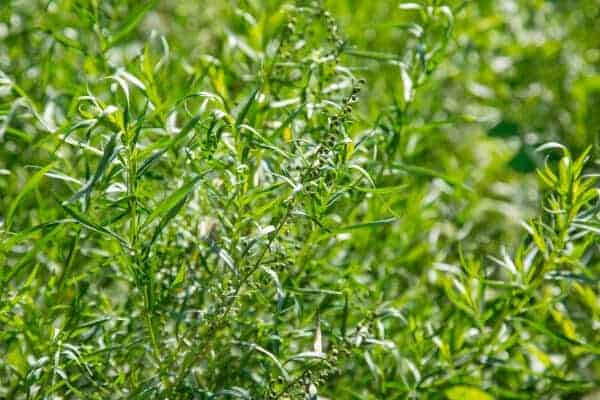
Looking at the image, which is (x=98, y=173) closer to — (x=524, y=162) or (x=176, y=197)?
(x=176, y=197)

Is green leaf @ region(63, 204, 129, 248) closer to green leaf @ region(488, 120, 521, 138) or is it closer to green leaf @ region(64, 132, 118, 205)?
green leaf @ region(64, 132, 118, 205)

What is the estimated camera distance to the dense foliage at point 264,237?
1.33 meters

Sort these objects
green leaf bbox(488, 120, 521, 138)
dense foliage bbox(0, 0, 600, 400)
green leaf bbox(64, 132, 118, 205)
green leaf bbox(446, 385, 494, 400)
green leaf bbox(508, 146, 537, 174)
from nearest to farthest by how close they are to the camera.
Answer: green leaf bbox(64, 132, 118, 205) < dense foliage bbox(0, 0, 600, 400) < green leaf bbox(446, 385, 494, 400) < green leaf bbox(508, 146, 537, 174) < green leaf bbox(488, 120, 521, 138)

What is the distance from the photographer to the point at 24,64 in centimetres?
218

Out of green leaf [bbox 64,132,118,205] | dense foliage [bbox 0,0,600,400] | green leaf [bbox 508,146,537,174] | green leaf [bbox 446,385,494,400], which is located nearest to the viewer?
green leaf [bbox 64,132,118,205]

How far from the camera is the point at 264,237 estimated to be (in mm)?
1365

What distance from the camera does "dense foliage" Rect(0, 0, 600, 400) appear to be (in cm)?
133

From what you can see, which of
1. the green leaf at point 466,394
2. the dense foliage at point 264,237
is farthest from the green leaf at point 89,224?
the green leaf at point 466,394

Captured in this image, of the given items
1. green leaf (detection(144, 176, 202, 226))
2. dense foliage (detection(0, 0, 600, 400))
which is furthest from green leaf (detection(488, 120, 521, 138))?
green leaf (detection(144, 176, 202, 226))

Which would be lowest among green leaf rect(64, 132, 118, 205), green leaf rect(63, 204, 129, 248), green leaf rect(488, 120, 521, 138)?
green leaf rect(488, 120, 521, 138)

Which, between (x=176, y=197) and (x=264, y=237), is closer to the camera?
(x=176, y=197)

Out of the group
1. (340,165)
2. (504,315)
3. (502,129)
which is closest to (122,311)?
(340,165)

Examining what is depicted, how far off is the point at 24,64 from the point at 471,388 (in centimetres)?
121

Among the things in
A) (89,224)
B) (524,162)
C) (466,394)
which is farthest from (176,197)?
(524,162)
